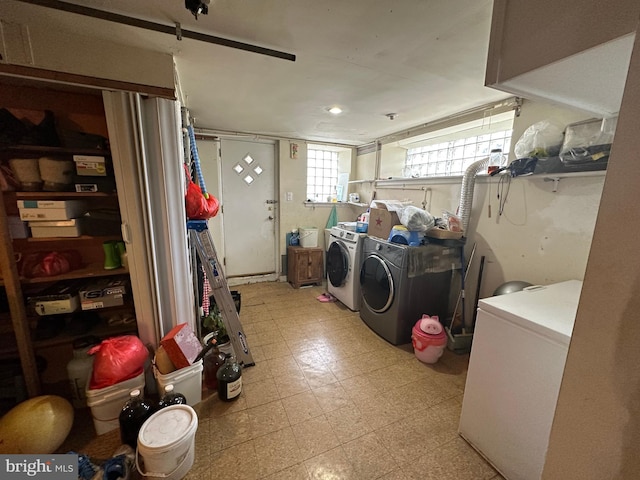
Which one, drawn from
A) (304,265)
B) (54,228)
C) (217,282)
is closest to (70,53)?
(54,228)

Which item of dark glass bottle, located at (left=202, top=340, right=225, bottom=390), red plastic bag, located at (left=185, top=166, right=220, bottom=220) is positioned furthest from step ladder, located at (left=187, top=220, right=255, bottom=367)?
dark glass bottle, located at (left=202, top=340, right=225, bottom=390)

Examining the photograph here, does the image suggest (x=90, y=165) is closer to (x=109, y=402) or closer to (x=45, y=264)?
(x=45, y=264)

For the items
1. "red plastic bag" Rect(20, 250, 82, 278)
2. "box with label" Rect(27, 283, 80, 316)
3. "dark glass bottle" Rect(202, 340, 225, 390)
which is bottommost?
"dark glass bottle" Rect(202, 340, 225, 390)

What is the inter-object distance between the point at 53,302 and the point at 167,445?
A: 1096mm

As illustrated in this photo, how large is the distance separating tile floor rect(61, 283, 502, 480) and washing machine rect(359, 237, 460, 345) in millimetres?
220

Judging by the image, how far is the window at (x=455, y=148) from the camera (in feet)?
7.69

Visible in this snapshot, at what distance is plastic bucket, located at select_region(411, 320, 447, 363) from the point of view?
1993 mm

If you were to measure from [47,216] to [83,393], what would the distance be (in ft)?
3.56

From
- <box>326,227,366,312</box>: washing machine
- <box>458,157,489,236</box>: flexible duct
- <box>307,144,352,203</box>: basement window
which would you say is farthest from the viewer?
<box>307,144,352,203</box>: basement window

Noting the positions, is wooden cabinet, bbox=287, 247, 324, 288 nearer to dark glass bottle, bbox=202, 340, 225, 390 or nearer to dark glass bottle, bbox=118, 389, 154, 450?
dark glass bottle, bbox=202, 340, 225, 390

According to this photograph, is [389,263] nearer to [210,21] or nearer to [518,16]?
[518,16]

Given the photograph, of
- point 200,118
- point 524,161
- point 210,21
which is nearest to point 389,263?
point 524,161

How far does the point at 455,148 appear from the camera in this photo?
9.02 feet

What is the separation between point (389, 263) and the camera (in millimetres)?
2277
